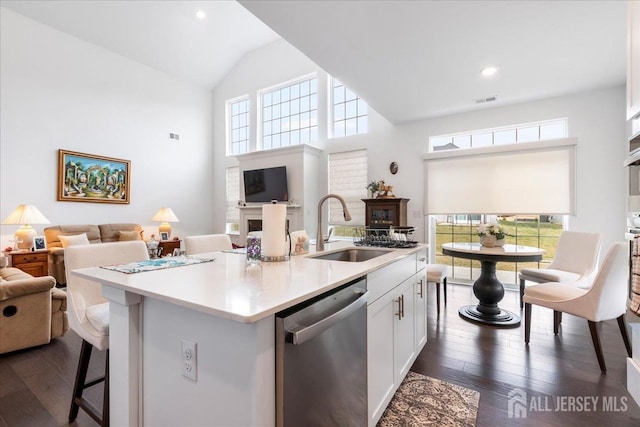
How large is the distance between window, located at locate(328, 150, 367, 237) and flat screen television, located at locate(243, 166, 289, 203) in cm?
97

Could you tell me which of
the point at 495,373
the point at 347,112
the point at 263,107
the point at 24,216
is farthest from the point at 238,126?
the point at 495,373

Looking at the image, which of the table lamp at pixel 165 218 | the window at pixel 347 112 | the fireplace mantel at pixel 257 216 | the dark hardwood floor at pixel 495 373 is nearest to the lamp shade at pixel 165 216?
the table lamp at pixel 165 218

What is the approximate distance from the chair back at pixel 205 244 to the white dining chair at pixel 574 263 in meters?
3.22

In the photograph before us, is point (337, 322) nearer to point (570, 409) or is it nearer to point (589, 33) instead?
point (570, 409)

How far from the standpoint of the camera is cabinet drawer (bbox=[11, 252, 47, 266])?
4.23 meters

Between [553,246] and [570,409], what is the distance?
10.1ft

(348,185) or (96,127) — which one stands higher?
(96,127)

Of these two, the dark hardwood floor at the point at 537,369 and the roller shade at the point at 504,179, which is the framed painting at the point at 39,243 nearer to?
the dark hardwood floor at the point at 537,369

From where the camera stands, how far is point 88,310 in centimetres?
154

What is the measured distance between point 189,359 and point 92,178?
6.09 meters

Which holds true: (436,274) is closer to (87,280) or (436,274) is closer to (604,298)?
(604,298)

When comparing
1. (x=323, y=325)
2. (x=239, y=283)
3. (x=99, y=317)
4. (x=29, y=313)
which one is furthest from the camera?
(x=29, y=313)

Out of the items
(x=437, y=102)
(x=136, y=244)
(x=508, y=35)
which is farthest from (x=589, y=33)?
(x=136, y=244)

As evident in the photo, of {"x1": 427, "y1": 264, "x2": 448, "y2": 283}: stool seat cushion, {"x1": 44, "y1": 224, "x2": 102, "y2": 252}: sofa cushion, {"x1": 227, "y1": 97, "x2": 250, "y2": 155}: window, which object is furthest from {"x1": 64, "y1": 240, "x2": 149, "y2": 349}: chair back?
{"x1": 227, "y1": 97, "x2": 250, "y2": 155}: window
